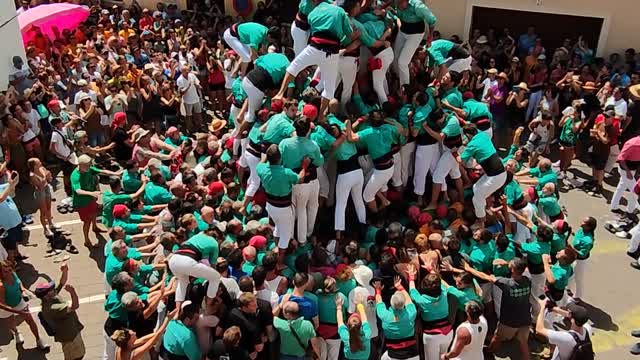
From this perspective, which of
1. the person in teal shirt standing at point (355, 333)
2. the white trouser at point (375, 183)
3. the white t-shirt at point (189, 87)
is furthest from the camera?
the white t-shirt at point (189, 87)

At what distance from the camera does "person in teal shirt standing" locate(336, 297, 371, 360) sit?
22.9ft

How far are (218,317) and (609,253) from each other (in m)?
7.38

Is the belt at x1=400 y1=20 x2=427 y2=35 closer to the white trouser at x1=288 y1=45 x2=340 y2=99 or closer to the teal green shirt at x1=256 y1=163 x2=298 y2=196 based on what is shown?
the white trouser at x1=288 y1=45 x2=340 y2=99

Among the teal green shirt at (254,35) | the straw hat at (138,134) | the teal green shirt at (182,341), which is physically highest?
the teal green shirt at (254,35)

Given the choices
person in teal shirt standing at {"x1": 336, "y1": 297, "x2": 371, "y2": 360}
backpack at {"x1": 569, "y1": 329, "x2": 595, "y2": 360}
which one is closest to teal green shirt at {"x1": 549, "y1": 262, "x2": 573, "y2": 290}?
backpack at {"x1": 569, "y1": 329, "x2": 595, "y2": 360}

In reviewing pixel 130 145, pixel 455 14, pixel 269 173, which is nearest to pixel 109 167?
pixel 130 145

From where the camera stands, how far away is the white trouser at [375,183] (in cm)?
874

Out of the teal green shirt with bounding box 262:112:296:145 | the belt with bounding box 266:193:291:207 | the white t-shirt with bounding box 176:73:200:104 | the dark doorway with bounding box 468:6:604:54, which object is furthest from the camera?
the dark doorway with bounding box 468:6:604:54

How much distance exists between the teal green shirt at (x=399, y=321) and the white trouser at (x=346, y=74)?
11.0 ft

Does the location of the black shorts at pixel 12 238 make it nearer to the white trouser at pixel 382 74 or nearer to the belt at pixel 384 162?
the belt at pixel 384 162

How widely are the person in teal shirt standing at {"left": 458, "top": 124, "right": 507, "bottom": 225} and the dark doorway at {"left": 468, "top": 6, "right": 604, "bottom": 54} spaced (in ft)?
28.0

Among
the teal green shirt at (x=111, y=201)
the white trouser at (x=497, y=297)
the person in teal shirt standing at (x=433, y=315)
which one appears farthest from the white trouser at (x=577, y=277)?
the teal green shirt at (x=111, y=201)

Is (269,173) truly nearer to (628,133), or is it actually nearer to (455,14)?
(628,133)

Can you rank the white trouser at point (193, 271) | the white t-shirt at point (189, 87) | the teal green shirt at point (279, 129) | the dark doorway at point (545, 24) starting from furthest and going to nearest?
the dark doorway at point (545, 24), the white t-shirt at point (189, 87), the teal green shirt at point (279, 129), the white trouser at point (193, 271)
